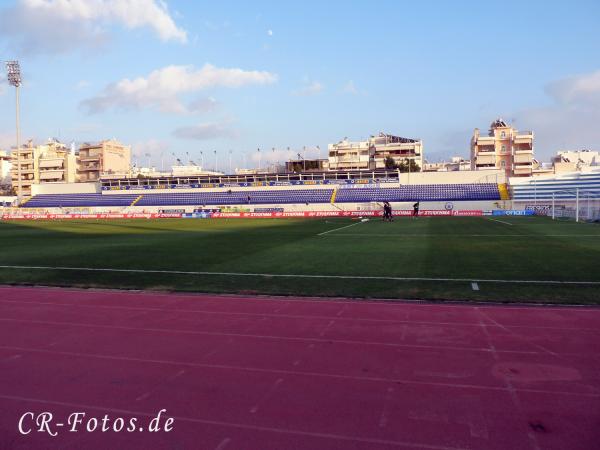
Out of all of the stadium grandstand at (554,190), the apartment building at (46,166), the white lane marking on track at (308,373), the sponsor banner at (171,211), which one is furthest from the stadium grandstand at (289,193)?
the white lane marking on track at (308,373)

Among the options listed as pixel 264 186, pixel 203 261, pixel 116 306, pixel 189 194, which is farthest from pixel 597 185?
pixel 116 306

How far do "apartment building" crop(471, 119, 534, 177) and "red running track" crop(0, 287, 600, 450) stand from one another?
264 feet

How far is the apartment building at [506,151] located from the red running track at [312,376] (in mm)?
80466

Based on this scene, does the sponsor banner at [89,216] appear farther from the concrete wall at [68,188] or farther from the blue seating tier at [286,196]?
the concrete wall at [68,188]

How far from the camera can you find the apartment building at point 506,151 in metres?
82.8

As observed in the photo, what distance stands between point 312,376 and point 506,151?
87.3 m

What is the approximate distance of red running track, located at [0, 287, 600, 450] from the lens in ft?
15.5

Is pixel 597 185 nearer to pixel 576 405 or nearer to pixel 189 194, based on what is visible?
pixel 189 194

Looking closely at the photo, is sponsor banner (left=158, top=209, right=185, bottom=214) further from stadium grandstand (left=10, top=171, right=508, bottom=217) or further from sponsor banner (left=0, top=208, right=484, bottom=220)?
stadium grandstand (left=10, top=171, right=508, bottom=217)

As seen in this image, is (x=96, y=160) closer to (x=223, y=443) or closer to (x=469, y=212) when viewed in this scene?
(x=469, y=212)

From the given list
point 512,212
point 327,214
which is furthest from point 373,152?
point 512,212

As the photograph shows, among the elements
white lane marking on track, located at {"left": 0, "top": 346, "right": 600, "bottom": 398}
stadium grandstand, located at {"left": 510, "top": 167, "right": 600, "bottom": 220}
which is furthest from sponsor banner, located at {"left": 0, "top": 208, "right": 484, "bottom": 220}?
white lane marking on track, located at {"left": 0, "top": 346, "right": 600, "bottom": 398}

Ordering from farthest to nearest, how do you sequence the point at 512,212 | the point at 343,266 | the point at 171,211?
the point at 171,211
the point at 512,212
the point at 343,266

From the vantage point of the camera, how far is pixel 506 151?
8431 cm
